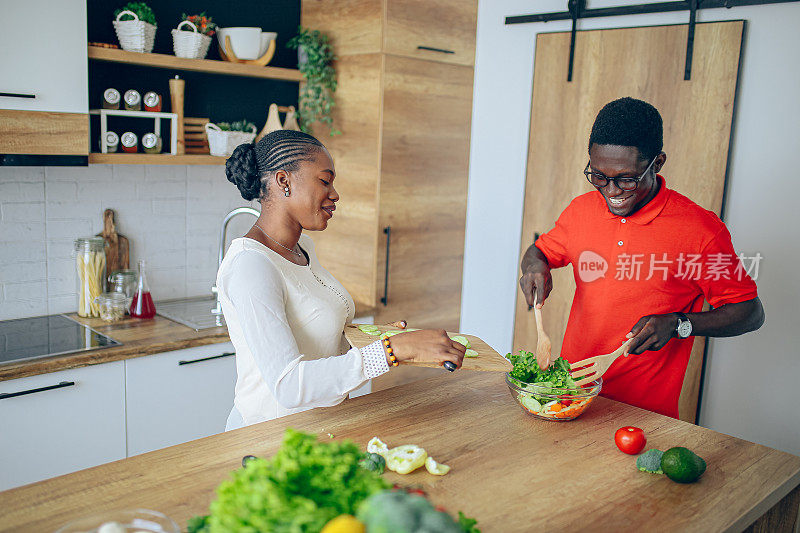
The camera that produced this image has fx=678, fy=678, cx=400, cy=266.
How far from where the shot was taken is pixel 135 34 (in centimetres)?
283

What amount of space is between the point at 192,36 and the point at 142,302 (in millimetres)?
1204

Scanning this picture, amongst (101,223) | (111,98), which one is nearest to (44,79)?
(111,98)

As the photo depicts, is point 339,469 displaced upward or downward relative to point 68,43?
downward

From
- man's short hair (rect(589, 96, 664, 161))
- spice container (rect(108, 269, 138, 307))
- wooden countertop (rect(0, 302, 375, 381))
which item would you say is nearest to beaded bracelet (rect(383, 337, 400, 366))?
man's short hair (rect(589, 96, 664, 161))

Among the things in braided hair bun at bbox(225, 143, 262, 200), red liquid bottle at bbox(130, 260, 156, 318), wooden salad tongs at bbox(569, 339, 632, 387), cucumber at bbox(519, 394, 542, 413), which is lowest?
red liquid bottle at bbox(130, 260, 156, 318)

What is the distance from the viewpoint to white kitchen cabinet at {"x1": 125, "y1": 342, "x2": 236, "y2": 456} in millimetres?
2720

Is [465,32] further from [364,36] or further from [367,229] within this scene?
[367,229]

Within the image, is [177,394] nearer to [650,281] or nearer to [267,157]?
[267,157]

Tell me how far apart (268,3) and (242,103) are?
54cm

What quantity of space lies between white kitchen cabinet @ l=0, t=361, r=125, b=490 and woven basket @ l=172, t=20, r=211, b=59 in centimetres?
139

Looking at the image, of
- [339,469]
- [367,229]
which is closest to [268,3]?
[367,229]

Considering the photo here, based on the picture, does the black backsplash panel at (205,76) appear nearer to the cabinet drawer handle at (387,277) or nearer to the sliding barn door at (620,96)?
the cabinet drawer handle at (387,277)

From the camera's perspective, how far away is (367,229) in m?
3.48

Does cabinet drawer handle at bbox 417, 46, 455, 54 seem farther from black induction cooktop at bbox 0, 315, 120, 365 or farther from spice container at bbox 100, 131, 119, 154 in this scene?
black induction cooktop at bbox 0, 315, 120, 365
